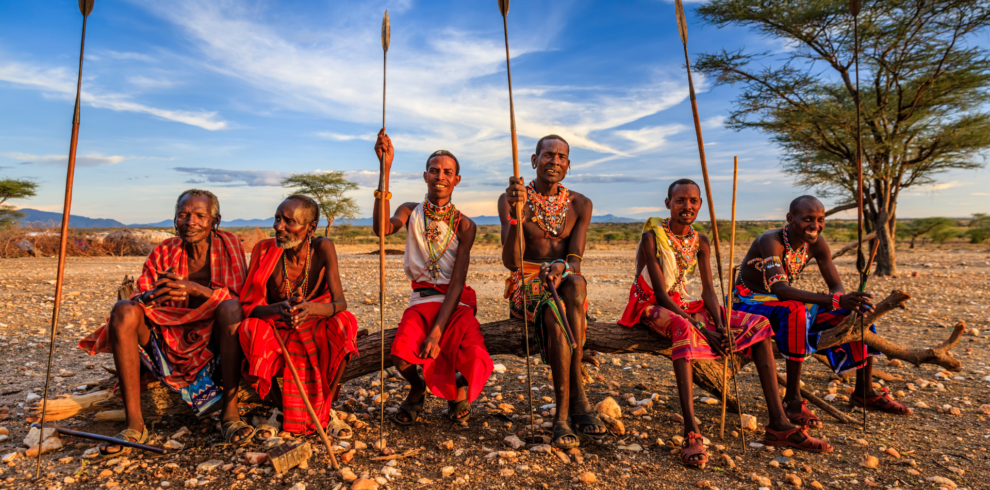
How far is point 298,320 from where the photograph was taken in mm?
3543

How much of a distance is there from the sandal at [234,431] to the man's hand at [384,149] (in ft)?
6.62

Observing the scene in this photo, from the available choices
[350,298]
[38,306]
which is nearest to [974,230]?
[350,298]

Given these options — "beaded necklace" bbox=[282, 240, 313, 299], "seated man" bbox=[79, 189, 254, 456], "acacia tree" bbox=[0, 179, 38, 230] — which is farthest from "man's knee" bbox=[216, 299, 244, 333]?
"acacia tree" bbox=[0, 179, 38, 230]

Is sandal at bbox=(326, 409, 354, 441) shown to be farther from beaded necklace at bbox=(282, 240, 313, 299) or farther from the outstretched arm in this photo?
beaded necklace at bbox=(282, 240, 313, 299)

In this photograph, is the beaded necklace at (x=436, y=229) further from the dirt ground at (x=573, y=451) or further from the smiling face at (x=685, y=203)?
the smiling face at (x=685, y=203)

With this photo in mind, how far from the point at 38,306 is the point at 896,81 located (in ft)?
65.4

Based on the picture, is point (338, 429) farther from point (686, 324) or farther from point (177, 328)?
point (686, 324)

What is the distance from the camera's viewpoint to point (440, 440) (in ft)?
12.2

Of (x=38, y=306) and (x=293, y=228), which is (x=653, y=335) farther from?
(x=38, y=306)

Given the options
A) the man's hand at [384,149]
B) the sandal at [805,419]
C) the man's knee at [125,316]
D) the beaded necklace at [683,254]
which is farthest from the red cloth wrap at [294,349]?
the sandal at [805,419]

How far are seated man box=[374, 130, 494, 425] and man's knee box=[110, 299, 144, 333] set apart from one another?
66.4 inches

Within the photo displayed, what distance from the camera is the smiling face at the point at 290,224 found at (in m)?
3.86

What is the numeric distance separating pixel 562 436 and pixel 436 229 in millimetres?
1819

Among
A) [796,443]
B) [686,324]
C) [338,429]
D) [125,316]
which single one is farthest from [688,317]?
[125,316]
